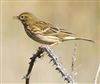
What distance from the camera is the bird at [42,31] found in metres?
0.96

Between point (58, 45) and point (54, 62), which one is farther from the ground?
point (54, 62)

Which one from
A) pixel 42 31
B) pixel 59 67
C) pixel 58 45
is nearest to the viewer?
pixel 59 67

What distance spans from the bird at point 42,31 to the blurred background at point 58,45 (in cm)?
135

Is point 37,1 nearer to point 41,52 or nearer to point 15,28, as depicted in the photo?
point 15,28

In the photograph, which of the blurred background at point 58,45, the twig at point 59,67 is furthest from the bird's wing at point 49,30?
the blurred background at point 58,45

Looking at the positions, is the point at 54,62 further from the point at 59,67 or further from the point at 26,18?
the point at 26,18

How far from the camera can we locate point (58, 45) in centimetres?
263

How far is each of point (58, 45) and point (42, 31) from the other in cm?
163

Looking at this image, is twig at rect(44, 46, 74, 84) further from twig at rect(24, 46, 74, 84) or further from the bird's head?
the bird's head

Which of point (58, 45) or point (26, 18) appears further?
point (58, 45)

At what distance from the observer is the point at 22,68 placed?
264 centimetres

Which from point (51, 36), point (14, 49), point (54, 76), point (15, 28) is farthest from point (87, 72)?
point (51, 36)

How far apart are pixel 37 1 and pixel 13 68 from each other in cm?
84

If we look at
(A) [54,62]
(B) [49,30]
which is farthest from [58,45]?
(A) [54,62]
